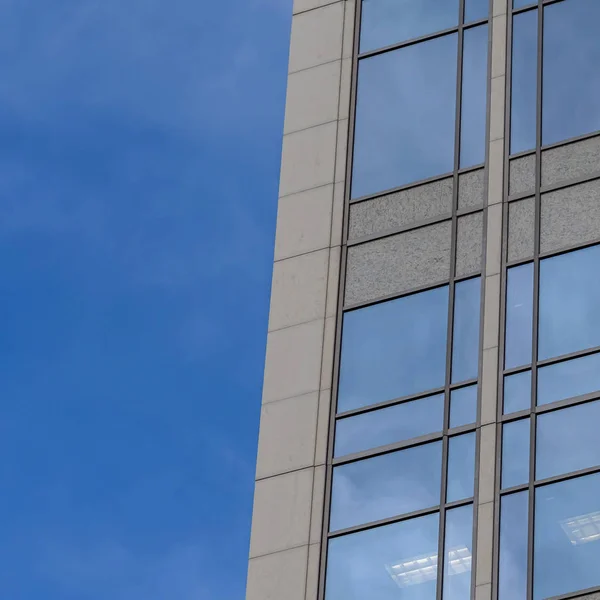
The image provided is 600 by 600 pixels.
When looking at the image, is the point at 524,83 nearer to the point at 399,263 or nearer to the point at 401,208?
the point at 401,208

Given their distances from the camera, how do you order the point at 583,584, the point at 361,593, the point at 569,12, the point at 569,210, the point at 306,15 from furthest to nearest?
the point at 306,15 → the point at 569,12 → the point at 569,210 → the point at 361,593 → the point at 583,584

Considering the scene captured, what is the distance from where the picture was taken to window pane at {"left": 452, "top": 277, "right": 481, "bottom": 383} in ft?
89.7

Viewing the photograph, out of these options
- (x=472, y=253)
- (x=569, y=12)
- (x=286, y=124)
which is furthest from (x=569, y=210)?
(x=286, y=124)

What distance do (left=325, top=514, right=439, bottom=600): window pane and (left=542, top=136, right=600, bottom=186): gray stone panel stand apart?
5517 mm

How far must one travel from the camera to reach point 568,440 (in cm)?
2608

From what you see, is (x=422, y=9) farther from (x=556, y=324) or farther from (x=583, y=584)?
(x=583, y=584)

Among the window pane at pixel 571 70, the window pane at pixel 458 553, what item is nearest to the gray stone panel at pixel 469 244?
the window pane at pixel 571 70

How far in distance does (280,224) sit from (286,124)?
197 cm

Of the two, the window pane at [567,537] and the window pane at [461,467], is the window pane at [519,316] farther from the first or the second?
the window pane at [567,537]

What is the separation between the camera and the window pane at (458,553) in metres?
25.6

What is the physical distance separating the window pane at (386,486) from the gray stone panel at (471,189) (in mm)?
3944

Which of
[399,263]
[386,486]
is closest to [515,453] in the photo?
[386,486]

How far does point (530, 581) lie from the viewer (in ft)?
82.0

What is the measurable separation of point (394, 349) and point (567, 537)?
14.3ft
